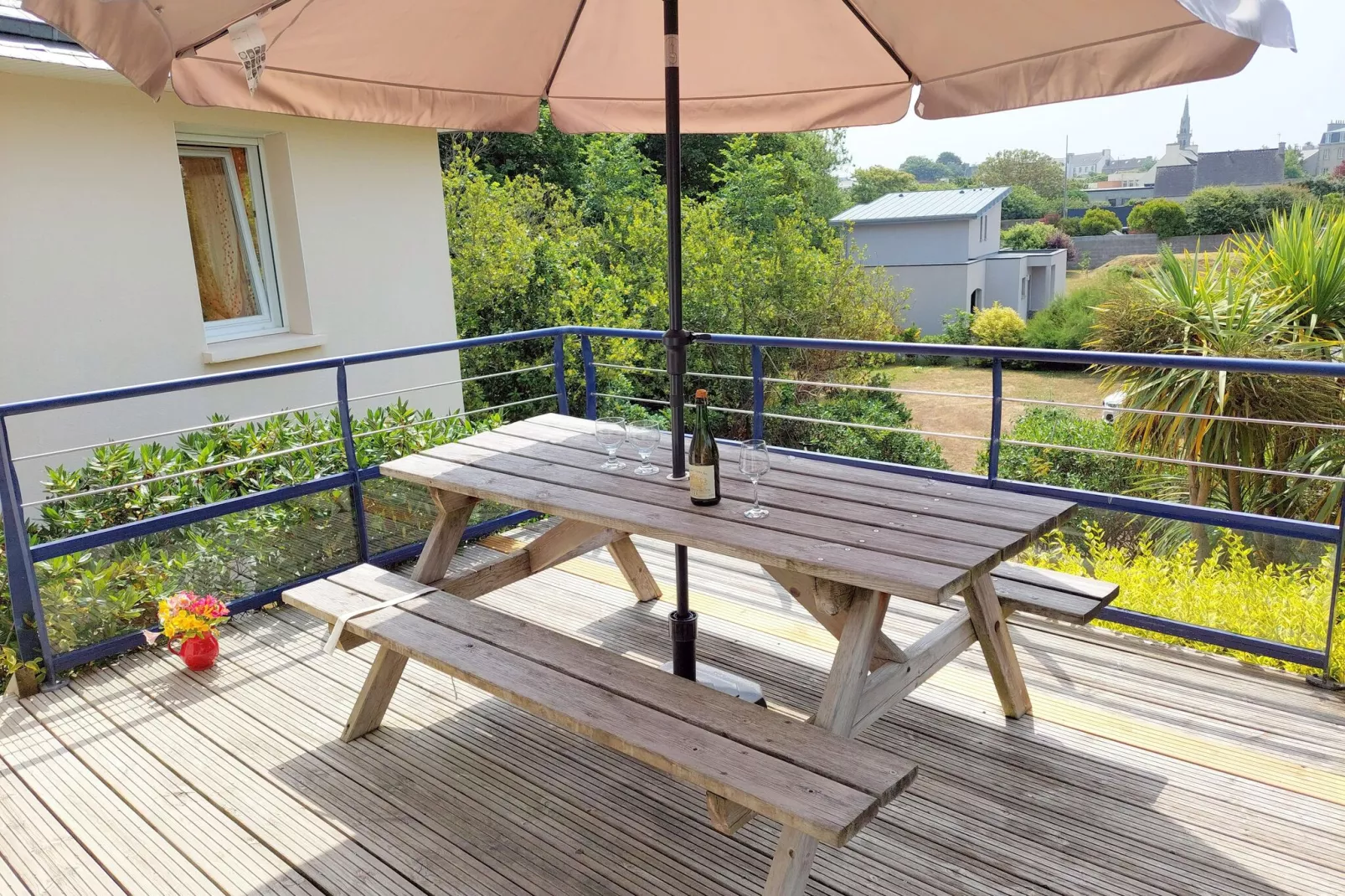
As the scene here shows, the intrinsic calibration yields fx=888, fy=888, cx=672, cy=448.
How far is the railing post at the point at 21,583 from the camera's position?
313 cm

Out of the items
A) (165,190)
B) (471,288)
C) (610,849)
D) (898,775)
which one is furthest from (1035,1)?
(471,288)

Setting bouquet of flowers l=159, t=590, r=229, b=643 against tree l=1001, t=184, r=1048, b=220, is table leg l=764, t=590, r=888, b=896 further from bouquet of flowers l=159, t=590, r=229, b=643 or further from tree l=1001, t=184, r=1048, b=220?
tree l=1001, t=184, r=1048, b=220

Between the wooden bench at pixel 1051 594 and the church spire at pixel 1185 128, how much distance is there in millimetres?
81695

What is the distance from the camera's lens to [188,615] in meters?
3.43

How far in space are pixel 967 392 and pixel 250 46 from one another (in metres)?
26.6

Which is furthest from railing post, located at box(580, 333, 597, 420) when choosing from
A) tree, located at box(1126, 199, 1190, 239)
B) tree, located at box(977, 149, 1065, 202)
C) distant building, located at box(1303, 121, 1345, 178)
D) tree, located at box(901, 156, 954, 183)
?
tree, located at box(901, 156, 954, 183)

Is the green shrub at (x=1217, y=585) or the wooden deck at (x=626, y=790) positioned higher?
the green shrub at (x=1217, y=585)

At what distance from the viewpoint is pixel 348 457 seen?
4.08 m

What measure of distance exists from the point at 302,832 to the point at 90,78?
4.45 metres

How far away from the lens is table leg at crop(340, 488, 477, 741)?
9.27 ft

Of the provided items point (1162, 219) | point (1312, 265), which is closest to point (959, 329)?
point (1162, 219)

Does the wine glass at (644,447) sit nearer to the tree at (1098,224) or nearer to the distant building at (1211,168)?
the tree at (1098,224)

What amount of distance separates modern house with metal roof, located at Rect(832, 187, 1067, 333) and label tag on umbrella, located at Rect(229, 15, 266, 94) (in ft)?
108

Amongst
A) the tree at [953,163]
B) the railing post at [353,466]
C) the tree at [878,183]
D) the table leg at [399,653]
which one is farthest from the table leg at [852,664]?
the tree at [953,163]
